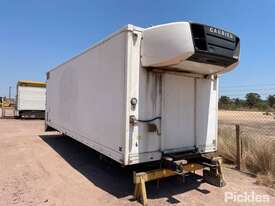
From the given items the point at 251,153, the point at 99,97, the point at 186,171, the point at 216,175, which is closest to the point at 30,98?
the point at 99,97

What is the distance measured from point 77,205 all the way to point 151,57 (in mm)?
2585

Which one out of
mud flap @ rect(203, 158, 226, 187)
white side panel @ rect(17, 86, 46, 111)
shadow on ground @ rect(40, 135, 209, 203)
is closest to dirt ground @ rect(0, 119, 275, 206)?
shadow on ground @ rect(40, 135, 209, 203)

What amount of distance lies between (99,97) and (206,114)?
2221 millimetres

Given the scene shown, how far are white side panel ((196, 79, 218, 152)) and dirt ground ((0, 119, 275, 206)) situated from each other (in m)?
0.81

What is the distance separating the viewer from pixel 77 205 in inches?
143

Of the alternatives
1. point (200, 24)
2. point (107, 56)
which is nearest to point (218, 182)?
point (200, 24)

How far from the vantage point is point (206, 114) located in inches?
192

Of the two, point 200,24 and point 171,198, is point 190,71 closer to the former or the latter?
point 200,24

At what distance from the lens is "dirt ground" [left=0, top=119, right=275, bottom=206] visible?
3.84m

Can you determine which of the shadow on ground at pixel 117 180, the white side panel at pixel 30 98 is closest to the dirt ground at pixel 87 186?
the shadow on ground at pixel 117 180

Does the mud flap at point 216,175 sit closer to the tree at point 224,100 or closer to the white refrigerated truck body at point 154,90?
the white refrigerated truck body at point 154,90

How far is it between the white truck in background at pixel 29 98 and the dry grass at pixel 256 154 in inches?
637

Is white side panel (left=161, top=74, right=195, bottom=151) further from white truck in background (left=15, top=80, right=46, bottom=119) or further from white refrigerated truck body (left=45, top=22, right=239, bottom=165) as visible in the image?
white truck in background (left=15, top=80, right=46, bottom=119)

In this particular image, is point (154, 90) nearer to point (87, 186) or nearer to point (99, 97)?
point (99, 97)
